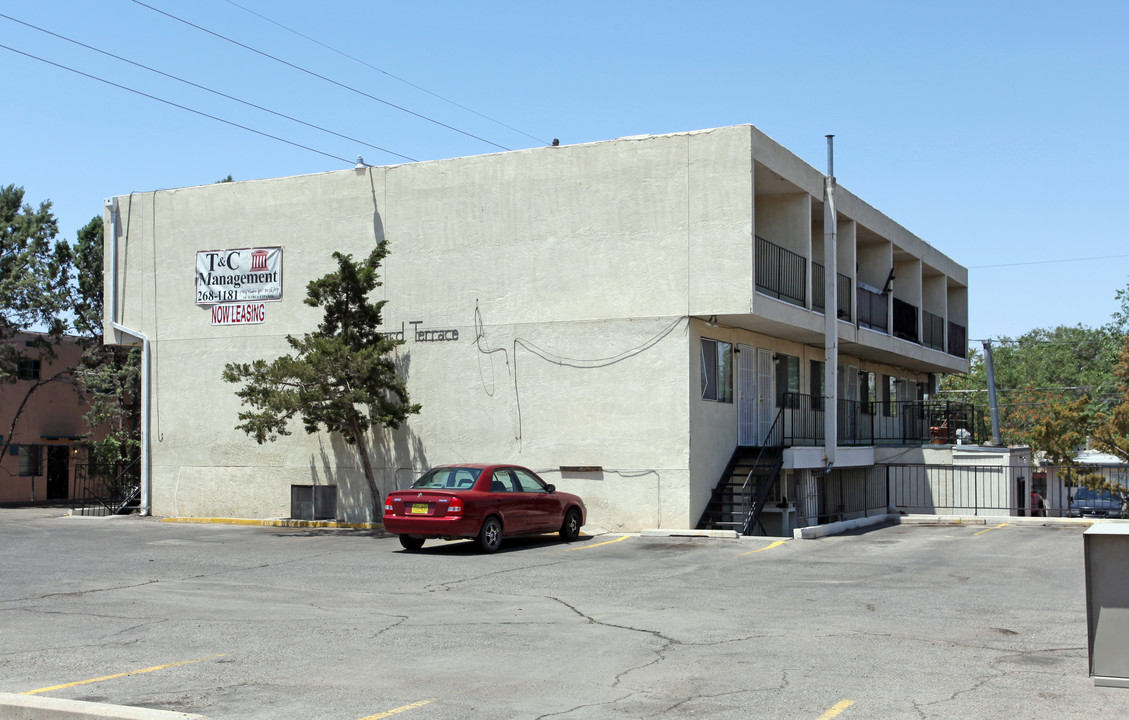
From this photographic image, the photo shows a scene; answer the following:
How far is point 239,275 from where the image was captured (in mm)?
26094

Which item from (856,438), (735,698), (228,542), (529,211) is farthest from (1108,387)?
(735,698)

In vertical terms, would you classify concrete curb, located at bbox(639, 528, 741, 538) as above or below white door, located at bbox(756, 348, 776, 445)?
below

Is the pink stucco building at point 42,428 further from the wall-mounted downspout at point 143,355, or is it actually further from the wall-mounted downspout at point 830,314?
the wall-mounted downspout at point 830,314

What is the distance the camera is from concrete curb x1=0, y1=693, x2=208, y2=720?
708 centimetres

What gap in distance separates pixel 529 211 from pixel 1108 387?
56500mm

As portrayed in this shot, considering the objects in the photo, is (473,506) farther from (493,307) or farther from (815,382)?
(815,382)

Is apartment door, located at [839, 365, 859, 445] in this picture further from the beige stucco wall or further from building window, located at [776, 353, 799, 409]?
the beige stucco wall

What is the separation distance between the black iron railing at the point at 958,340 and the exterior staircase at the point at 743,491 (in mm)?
17554

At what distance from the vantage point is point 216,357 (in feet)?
86.1

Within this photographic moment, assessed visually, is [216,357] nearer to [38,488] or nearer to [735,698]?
[38,488]

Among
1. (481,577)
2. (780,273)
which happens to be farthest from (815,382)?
(481,577)

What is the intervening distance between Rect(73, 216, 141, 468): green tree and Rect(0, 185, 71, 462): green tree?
2.45 ft

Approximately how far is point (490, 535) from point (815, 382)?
13.7 m

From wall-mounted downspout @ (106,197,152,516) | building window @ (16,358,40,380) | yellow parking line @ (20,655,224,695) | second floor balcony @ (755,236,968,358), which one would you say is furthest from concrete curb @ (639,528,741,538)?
building window @ (16,358,40,380)
